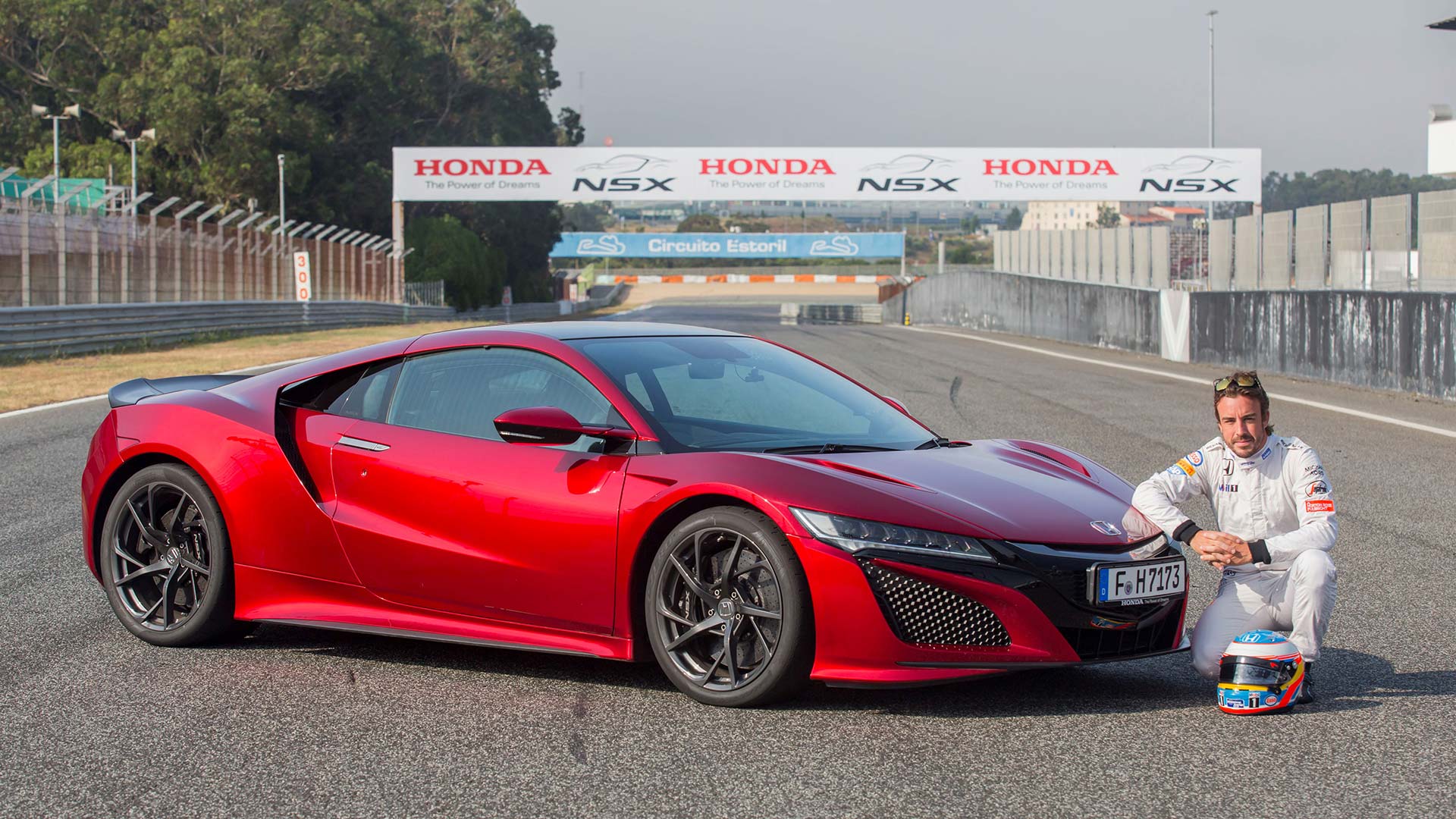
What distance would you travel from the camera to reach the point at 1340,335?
19.9m

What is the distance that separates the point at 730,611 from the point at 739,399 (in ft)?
3.41

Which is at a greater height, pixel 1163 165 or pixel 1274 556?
pixel 1163 165

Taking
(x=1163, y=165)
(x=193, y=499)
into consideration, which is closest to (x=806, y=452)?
(x=193, y=499)

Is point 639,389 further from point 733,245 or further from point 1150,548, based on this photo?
point 733,245

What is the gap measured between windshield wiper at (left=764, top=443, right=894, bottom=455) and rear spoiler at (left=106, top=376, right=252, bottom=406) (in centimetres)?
254

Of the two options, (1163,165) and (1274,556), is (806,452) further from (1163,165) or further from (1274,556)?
(1163,165)

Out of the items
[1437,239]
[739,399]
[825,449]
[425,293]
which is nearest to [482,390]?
[739,399]

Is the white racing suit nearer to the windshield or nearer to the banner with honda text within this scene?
the windshield

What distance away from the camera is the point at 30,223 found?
25.8m

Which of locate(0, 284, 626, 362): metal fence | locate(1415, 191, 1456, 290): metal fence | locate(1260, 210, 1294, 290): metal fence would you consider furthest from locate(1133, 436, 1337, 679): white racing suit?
locate(0, 284, 626, 362): metal fence

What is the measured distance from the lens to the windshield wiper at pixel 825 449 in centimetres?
505

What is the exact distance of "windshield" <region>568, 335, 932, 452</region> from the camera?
5.17 m

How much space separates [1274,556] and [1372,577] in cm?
244

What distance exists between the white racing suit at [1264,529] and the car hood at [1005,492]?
0.17 meters
